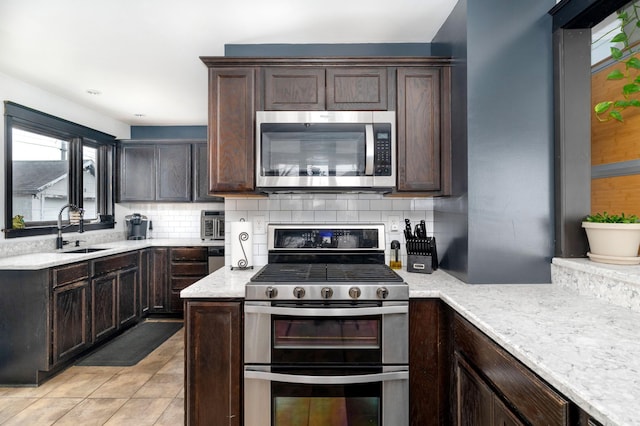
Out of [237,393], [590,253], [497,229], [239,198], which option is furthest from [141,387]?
[590,253]

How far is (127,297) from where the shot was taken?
3.68 meters

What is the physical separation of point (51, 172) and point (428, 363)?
4076 millimetres

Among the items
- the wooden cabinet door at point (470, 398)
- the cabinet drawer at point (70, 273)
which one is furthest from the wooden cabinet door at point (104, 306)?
the wooden cabinet door at point (470, 398)

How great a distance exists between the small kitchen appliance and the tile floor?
1909mm

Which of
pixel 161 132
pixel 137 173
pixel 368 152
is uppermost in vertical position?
pixel 161 132

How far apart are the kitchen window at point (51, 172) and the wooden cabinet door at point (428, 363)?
137 inches

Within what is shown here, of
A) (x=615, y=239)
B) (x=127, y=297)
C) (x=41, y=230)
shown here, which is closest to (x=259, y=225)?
(x=615, y=239)

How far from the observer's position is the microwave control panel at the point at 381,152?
209 centimetres

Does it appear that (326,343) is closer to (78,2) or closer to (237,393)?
(237,393)

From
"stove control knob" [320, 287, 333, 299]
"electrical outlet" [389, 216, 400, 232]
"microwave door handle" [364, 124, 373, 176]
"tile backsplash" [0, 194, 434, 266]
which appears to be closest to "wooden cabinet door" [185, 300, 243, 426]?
"stove control knob" [320, 287, 333, 299]

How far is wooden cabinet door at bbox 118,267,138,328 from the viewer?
3.55m

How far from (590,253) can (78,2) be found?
3202mm

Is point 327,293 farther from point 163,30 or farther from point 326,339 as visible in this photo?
point 163,30

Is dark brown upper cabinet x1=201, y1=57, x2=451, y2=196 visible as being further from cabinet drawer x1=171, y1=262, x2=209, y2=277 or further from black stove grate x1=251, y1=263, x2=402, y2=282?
cabinet drawer x1=171, y1=262, x2=209, y2=277
